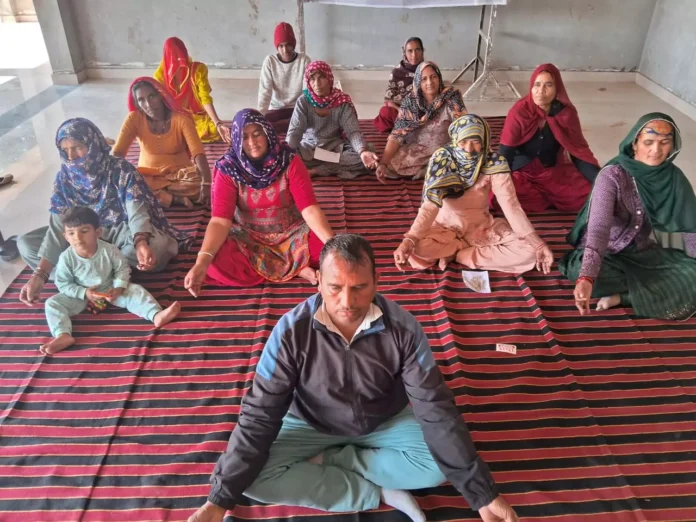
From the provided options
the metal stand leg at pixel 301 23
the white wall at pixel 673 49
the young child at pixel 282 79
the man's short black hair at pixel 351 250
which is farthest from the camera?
the metal stand leg at pixel 301 23

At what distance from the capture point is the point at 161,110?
2.91 metres

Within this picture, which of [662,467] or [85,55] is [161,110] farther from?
[85,55]

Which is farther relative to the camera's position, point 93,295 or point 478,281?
point 478,281

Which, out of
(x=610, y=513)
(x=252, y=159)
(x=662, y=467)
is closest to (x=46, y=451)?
(x=252, y=159)

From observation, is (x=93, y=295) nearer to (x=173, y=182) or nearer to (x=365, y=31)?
(x=173, y=182)

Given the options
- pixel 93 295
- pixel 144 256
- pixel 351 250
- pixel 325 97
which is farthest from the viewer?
pixel 325 97

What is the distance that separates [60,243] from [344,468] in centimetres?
161

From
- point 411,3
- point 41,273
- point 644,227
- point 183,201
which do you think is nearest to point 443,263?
point 644,227

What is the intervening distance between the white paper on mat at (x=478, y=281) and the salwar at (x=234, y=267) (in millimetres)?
702

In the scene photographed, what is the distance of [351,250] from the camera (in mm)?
1264

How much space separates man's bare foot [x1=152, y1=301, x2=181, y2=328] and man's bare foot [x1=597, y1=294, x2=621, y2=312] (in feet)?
6.02

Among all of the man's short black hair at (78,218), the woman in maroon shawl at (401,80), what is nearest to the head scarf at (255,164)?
the man's short black hair at (78,218)

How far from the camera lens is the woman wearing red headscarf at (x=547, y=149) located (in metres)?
→ 2.91

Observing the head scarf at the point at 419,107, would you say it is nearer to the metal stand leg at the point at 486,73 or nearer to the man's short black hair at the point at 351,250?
the metal stand leg at the point at 486,73
